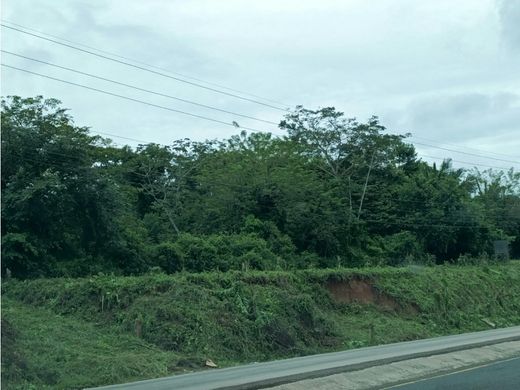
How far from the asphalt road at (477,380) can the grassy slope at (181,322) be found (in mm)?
8052

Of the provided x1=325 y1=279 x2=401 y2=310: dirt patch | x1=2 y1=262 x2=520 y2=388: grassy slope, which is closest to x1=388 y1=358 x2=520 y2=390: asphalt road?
x1=2 y1=262 x2=520 y2=388: grassy slope

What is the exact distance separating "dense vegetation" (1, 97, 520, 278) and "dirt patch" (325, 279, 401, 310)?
4.85 m

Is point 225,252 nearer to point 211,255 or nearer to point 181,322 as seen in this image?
point 211,255

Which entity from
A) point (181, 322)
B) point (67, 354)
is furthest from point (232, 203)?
point (67, 354)

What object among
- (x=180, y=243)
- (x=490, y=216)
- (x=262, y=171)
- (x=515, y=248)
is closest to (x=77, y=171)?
(x=180, y=243)

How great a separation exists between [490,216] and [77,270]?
165ft

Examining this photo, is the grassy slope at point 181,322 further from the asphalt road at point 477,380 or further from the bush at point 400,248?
the bush at point 400,248

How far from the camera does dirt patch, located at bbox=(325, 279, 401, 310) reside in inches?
1405

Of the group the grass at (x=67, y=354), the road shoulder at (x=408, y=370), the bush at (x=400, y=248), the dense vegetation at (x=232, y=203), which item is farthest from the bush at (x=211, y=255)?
the bush at (x=400, y=248)

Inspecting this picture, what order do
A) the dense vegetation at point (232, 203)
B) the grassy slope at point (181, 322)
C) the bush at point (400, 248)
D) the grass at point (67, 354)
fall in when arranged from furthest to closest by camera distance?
A: the bush at point (400, 248), the dense vegetation at point (232, 203), the grassy slope at point (181, 322), the grass at point (67, 354)

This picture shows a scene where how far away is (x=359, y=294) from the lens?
36.6 m

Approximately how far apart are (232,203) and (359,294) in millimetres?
14226

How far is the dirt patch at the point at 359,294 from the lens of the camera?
35675 millimetres

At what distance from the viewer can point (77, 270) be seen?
3444 cm
